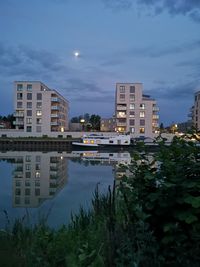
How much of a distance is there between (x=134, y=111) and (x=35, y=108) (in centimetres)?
3219

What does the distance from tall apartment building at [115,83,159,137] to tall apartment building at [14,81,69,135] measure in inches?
822

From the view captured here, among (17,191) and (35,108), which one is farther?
(35,108)

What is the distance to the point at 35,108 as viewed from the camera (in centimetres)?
10750

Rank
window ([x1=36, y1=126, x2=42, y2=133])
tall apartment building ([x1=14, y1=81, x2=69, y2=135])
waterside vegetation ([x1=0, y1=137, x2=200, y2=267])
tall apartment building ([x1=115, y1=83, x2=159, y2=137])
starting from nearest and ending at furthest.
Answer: waterside vegetation ([x1=0, y1=137, x2=200, y2=267])
window ([x1=36, y1=126, x2=42, y2=133])
tall apartment building ([x1=14, y1=81, x2=69, y2=135])
tall apartment building ([x1=115, y1=83, x2=159, y2=137])

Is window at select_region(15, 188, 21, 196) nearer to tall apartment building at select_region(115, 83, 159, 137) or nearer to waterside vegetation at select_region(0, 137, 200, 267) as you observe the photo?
Result: waterside vegetation at select_region(0, 137, 200, 267)

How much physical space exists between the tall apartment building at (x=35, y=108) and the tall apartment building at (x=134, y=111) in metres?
20.9

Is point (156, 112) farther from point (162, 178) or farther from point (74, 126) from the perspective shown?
point (162, 178)

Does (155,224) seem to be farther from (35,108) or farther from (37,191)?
(35,108)

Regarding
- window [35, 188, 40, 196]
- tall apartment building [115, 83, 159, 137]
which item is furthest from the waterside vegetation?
tall apartment building [115, 83, 159, 137]

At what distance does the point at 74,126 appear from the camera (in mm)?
145500

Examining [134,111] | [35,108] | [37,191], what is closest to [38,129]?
[35,108]

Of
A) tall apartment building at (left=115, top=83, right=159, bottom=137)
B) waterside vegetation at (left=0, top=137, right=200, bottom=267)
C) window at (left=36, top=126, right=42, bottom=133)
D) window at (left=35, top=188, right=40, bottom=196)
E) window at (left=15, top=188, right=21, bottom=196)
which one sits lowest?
window at (left=35, top=188, right=40, bottom=196)

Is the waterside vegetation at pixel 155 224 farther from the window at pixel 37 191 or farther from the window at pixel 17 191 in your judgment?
the window at pixel 37 191

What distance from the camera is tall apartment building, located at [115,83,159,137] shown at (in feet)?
352
